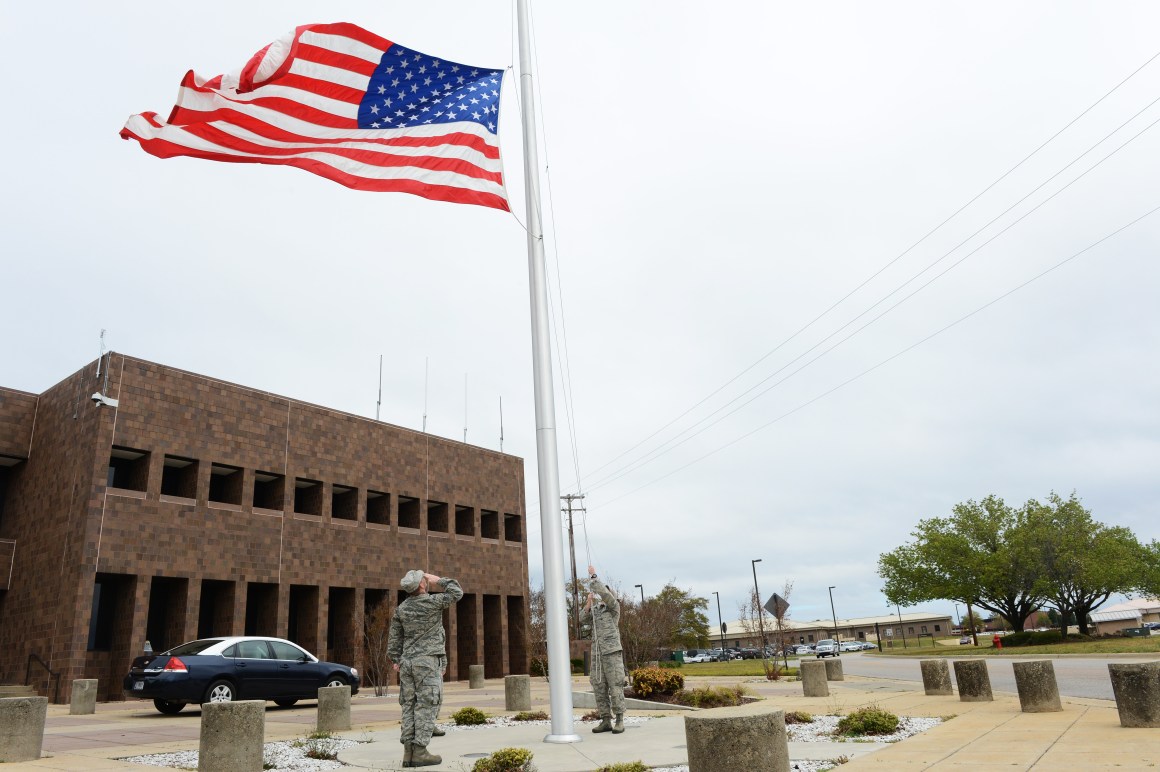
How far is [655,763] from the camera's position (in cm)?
742

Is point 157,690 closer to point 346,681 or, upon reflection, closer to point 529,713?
point 346,681

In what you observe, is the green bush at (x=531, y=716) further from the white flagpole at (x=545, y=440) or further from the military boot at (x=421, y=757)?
the military boot at (x=421, y=757)

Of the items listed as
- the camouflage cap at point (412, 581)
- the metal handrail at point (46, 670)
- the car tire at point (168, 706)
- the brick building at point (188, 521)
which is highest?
the brick building at point (188, 521)

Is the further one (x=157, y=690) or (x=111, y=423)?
(x=111, y=423)

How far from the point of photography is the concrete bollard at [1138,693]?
26.0ft

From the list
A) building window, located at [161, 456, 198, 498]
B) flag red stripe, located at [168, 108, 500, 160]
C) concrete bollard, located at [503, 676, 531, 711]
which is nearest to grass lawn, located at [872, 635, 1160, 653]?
concrete bollard, located at [503, 676, 531, 711]

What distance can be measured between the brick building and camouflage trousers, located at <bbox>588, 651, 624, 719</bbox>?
18024mm

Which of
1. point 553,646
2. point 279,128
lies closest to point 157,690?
point 553,646

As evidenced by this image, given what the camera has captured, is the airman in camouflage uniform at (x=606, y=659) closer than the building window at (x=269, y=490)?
Yes

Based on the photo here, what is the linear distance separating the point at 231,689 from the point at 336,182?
11021 mm

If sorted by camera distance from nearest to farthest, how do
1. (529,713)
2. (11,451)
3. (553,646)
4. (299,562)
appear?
(553,646) → (529,713) → (11,451) → (299,562)

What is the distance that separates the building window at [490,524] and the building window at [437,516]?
221cm

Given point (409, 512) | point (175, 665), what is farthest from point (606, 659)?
point (409, 512)

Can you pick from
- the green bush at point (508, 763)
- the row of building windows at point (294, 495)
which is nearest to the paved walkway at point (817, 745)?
the green bush at point (508, 763)
